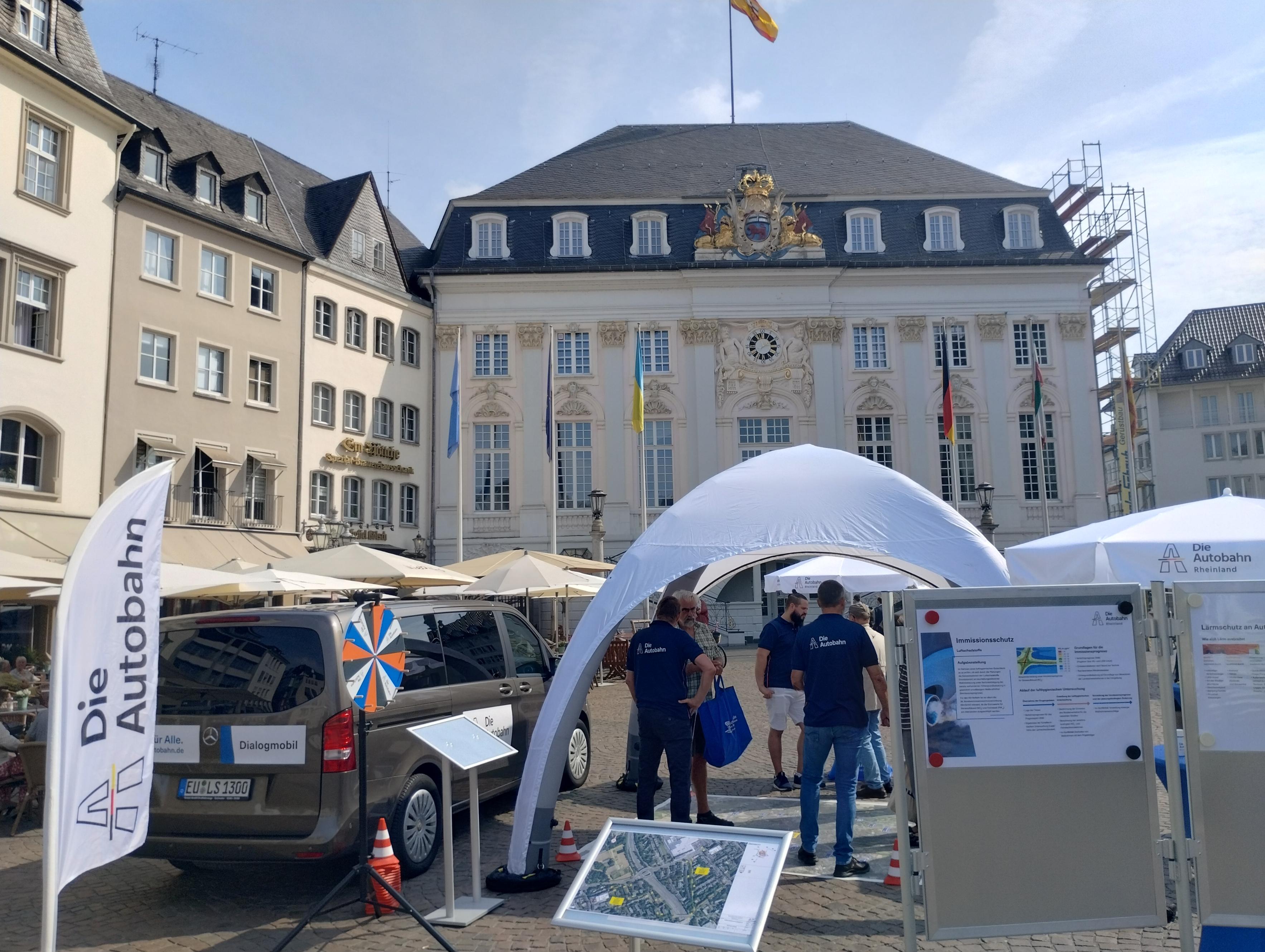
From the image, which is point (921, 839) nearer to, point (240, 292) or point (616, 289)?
point (240, 292)

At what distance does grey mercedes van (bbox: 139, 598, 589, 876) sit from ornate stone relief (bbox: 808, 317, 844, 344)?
1202 inches

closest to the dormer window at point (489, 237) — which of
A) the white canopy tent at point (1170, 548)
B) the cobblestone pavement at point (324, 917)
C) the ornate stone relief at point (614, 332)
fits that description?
the ornate stone relief at point (614, 332)

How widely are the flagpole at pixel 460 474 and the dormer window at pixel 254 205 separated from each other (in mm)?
6877

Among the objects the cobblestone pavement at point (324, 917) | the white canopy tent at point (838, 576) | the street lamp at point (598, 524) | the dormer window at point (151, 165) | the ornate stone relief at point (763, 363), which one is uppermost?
the dormer window at point (151, 165)

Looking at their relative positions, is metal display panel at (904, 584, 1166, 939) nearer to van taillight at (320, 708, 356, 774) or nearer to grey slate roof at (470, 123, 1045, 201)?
van taillight at (320, 708, 356, 774)

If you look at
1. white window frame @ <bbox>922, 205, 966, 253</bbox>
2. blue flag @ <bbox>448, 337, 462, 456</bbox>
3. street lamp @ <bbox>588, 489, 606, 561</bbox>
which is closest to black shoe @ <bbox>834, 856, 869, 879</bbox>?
blue flag @ <bbox>448, 337, 462, 456</bbox>

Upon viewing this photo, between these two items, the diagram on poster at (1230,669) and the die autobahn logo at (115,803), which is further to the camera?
the diagram on poster at (1230,669)

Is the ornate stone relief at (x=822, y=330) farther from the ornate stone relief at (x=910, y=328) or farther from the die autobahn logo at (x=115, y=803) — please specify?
the die autobahn logo at (x=115, y=803)

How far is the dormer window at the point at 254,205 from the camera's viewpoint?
29.8 m

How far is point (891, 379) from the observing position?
120ft

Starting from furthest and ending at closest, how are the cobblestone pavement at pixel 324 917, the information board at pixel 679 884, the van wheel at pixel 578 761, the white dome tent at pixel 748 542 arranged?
the van wheel at pixel 578 761 < the white dome tent at pixel 748 542 < the cobblestone pavement at pixel 324 917 < the information board at pixel 679 884

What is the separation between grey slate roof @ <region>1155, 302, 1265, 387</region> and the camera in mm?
56625

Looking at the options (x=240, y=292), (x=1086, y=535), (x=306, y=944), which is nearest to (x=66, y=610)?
(x=306, y=944)

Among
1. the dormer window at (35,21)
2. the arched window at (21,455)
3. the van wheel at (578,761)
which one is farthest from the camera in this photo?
the dormer window at (35,21)
